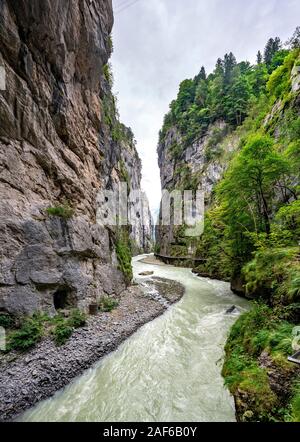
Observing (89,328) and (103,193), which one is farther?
(103,193)

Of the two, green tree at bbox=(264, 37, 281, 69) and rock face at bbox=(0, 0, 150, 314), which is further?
green tree at bbox=(264, 37, 281, 69)

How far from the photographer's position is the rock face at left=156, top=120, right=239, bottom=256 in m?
35.3

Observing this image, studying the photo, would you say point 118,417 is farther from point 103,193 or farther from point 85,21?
point 85,21

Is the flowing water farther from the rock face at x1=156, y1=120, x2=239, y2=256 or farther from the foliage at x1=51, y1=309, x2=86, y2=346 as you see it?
the rock face at x1=156, y1=120, x2=239, y2=256

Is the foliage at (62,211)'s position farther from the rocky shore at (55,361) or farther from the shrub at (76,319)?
the rocky shore at (55,361)

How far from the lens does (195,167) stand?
1635 inches

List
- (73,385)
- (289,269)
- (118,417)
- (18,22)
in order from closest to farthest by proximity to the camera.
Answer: (118,417) → (73,385) → (289,269) → (18,22)

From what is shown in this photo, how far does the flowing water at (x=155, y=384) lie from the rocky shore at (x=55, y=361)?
0.25m

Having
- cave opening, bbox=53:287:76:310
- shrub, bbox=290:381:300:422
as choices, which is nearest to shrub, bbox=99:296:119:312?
cave opening, bbox=53:287:76:310

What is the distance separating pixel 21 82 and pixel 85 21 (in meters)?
5.90

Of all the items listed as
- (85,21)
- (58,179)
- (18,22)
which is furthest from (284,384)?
(85,21)

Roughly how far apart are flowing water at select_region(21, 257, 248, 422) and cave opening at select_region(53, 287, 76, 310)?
293 cm

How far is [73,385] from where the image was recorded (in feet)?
19.9

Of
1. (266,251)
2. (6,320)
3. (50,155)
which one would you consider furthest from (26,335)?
(266,251)
